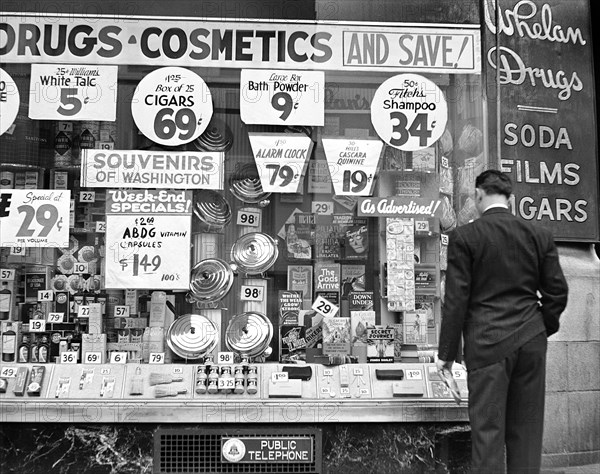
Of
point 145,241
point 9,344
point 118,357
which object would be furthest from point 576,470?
point 9,344

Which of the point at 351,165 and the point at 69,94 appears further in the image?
the point at 351,165

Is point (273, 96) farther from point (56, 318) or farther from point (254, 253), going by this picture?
point (56, 318)

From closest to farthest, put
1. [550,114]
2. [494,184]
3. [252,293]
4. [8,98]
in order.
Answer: [494,184], [8,98], [252,293], [550,114]

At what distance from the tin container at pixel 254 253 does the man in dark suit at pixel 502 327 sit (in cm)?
181

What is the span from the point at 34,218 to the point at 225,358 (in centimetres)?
164

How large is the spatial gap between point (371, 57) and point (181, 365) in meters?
2.56

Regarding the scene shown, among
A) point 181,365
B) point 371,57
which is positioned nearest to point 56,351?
point 181,365

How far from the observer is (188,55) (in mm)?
5734

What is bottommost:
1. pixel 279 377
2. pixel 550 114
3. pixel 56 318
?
pixel 279 377

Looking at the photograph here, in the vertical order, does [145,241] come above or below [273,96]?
below

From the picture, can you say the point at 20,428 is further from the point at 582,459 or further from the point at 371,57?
the point at 582,459

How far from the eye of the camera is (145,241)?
556cm

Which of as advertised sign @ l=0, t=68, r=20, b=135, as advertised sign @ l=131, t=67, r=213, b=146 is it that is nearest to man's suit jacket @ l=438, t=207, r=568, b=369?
as advertised sign @ l=131, t=67, r=213, b=146

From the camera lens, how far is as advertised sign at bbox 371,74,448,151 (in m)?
5.82
